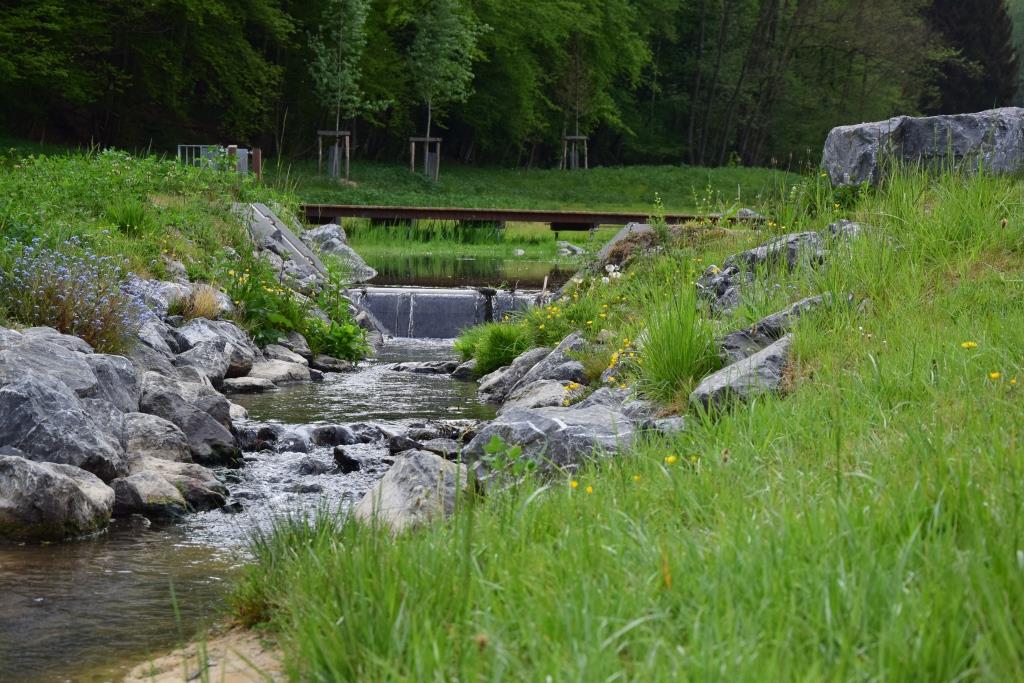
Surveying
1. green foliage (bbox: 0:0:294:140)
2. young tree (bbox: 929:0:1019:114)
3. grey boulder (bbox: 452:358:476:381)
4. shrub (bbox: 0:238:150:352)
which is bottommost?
grey boulder (bbox: 452:358:476:381)

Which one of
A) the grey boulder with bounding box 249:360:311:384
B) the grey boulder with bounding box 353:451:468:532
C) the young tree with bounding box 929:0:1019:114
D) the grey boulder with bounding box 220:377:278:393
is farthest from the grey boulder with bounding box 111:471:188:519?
the young tree with bounding box 929:0:1019:114

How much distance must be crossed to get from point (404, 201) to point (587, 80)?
16867 millimetres

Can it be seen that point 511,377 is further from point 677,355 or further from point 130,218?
point 130,218

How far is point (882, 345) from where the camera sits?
527cm

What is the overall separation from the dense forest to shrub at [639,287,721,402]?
16360mm

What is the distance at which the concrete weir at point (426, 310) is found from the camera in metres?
17.0

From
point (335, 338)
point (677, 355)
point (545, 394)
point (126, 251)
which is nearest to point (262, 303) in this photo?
point (335, 338)

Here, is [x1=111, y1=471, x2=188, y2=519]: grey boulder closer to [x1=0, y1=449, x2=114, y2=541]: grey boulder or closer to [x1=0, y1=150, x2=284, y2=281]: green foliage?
[x1=0, y1=449, x2=114, y2=541]: grey boulder

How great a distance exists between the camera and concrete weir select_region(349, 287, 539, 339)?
16984 mm

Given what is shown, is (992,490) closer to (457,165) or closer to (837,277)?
(837,277)

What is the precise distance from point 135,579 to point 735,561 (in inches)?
126

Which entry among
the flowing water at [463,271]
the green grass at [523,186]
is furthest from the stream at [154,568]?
the green grass at [523,186]

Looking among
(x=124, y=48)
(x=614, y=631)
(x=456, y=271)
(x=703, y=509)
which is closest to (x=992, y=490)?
(x=703, y=509)

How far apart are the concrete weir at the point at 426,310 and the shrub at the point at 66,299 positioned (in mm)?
7475
